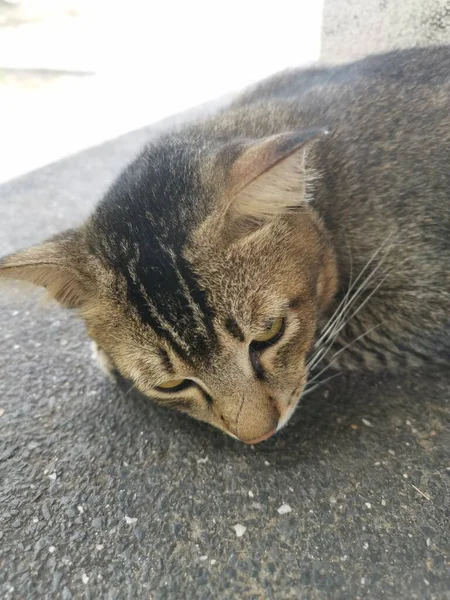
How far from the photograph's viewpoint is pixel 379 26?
2.51 metres

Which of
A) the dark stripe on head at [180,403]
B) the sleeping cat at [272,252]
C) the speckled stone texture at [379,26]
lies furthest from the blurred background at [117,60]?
the dark stripe on head at [180,403]

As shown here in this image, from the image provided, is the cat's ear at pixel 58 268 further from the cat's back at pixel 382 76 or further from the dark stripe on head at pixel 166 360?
the cat's back at pixel 382 76

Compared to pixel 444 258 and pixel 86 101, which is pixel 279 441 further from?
pixel 86 101

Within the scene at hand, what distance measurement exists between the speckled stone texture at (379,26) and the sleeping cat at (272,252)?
2.57 feet

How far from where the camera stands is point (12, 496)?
4.26 feet

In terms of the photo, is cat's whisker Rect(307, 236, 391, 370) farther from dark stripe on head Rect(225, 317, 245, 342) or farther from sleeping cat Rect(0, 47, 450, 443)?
dark stripe on head Rect(225, 317, 245, 342)

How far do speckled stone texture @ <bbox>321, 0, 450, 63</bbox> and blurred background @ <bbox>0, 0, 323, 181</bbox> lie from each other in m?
0.51

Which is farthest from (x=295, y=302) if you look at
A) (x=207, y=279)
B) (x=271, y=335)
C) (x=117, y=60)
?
(x=117, y=60)

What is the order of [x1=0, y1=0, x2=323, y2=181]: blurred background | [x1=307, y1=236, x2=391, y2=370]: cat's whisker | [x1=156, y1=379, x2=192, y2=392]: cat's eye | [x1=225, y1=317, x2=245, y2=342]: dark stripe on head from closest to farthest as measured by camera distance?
[x1=225, y1=317, x2=245, y2=342]: dark stripe on head → [x1=156, y1=379, x2=192, y2=392]: cat's eye → [x1=307, y1=236, x2=391, y2=370]: cat's whisker → [x1=0, y1=0, x2=323, y2=181]: blurred background

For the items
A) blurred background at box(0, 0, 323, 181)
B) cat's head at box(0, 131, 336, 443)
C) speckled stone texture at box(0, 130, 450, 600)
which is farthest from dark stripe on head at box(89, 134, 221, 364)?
blurred background at box(0, 0, 323, 181)

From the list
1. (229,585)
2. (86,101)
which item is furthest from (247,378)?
(86,101)

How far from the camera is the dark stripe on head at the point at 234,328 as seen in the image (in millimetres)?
1079

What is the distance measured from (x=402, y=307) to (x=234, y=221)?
2.06 ft

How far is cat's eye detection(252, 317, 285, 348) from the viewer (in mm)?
1145
